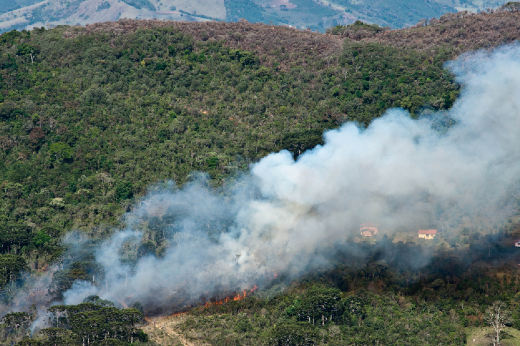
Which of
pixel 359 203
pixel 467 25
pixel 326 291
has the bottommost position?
pixel 326 291

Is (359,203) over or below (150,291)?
over

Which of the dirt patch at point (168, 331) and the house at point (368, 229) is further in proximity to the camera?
the house at point (368, 229)

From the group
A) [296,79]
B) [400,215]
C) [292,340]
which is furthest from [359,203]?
[296,79]

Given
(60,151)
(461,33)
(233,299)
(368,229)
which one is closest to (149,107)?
(60,151)

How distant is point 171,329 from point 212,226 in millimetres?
14569

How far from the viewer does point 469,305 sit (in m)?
73.6

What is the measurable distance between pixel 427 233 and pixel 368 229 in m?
6.32

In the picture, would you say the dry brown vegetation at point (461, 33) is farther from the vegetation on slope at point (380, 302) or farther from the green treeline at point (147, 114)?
the vegetation on slope at point (380, 302)

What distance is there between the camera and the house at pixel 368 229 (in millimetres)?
81250

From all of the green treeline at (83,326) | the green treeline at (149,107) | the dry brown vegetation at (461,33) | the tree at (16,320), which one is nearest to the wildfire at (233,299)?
the green treeline at (83,326)

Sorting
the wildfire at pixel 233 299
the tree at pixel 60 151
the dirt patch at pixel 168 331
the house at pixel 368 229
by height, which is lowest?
the dirt patch at pixel 168 331

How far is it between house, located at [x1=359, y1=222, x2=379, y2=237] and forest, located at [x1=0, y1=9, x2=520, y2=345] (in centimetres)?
184

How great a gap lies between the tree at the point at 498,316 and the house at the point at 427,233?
35.5 feet

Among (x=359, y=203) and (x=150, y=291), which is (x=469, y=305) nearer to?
(x=359, y=203)
